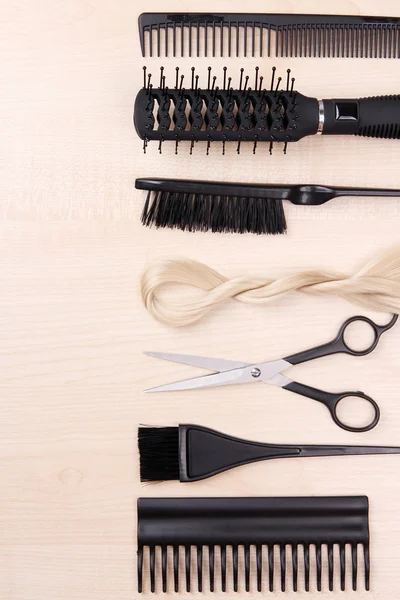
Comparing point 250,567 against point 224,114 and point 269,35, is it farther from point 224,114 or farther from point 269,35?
point 269,35

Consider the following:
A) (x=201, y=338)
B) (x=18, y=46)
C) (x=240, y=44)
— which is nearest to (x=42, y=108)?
(x=18, y=46)

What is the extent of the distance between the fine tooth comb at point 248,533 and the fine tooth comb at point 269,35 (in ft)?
2.35

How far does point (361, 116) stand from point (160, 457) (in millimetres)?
608

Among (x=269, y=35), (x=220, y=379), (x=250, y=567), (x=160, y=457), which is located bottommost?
(x=250, y=567)

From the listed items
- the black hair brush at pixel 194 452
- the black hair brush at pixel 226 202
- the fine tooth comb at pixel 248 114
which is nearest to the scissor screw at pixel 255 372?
the black hair brush at pixel 194 452

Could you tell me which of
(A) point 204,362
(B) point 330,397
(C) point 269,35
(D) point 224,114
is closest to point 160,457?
(A) point 204,362

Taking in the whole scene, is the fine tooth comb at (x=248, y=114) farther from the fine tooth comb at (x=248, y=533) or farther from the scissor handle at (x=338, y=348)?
the fine tooth comb at (x=248, y=533)

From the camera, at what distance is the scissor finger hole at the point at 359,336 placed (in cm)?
92

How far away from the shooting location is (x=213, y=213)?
93 centimetres

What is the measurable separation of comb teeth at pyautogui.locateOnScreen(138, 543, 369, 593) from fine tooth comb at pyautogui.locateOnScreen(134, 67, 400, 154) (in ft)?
2.07

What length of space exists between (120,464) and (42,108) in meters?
0.58

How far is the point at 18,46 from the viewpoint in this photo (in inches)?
37.5

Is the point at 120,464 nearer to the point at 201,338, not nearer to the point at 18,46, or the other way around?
the point at 201,338

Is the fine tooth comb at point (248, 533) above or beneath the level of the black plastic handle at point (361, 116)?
beneath
